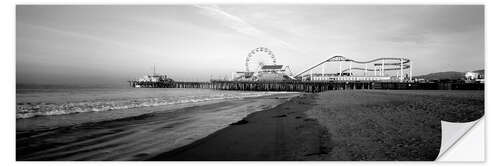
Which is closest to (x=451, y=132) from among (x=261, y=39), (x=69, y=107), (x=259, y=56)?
(x=261, y=39)

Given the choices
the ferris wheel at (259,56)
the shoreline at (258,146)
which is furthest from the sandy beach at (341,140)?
the ferris wheel at (259,56)

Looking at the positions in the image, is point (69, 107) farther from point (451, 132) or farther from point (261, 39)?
point (451, 132)

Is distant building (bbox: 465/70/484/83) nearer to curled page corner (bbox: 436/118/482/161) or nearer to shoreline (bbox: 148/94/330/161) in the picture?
curled page corner (bbox: 436/118/482/161)

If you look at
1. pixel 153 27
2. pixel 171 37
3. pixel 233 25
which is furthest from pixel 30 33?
pixel 233 25

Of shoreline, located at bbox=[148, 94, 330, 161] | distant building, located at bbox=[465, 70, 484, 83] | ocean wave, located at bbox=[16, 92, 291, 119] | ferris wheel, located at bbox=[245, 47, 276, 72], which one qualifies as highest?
ferris wheel, located at bbox=[245, 47, 276, 72]

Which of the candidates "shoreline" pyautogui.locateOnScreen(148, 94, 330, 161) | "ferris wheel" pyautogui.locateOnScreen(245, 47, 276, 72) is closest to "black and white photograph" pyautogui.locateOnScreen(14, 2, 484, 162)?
"shoreline" pyautogui.locateOnScreen(148, 94, 330, 161)

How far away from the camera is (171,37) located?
6.14m

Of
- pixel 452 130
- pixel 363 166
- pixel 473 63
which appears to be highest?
pixel 473 63

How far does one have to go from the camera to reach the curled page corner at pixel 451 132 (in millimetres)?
3158

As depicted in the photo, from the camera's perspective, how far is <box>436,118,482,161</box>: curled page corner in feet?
10.4

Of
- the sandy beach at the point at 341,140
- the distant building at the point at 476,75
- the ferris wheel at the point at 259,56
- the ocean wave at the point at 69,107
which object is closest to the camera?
the sandy beach at the point at 341,140

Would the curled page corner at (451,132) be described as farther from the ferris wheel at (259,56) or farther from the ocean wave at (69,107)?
the ocean wave at (69,107)

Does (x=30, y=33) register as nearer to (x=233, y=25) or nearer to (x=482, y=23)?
(x=233, y=25)

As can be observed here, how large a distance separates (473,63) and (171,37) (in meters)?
6.74
